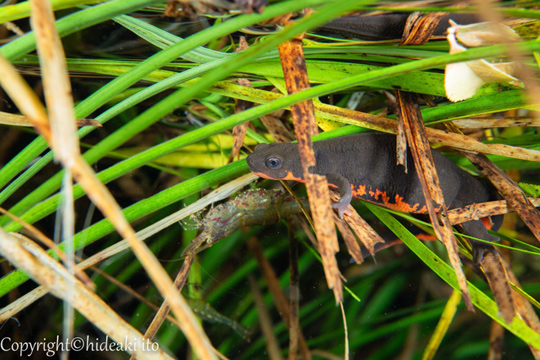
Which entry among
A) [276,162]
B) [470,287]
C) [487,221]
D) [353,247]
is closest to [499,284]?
[470,287]

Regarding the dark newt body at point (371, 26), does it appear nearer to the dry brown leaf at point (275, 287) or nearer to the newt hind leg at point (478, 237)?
the newt hind leg at point (478, 237)

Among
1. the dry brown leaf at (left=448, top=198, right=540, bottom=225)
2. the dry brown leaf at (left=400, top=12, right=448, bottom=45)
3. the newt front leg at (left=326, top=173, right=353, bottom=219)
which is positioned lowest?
the dry brown leaf at (left=448, top=198, right=540, bottom=225)

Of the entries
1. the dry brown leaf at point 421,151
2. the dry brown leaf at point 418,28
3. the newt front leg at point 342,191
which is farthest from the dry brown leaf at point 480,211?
the dry brown leaf at point 418,28

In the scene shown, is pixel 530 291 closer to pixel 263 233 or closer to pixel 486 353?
pixel 486 353

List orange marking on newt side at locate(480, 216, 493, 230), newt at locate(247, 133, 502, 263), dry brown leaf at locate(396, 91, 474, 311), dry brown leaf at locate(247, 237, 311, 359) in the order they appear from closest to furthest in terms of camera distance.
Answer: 1. dry brown leaf at locate(396, 91, 474, 311)
2. newt at locate(247, 133, 502, 263)
3. orange marking on newt side at locate(480, 216, 493, 230)
4. dry brown leaf at locate(247, 237, 311, 359)

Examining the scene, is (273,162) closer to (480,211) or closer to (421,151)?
(421,151)

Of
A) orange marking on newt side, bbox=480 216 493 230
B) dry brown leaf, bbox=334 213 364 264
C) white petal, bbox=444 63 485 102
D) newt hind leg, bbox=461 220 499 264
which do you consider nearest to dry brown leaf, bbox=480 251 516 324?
newt hind leg, bbox=461 220 499 264

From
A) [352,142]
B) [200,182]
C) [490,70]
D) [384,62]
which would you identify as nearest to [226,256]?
[200,182]

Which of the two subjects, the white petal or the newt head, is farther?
the newt head

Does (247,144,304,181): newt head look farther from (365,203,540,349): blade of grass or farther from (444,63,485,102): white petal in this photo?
(444,63,485,102): white petal

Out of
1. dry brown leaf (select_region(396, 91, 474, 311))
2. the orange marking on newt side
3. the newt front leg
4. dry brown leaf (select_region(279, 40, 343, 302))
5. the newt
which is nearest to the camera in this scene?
dry brown leaf (select_region(279, 40, 343, 302))

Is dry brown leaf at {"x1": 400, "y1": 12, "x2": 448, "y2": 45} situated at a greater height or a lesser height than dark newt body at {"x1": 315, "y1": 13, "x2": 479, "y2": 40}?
lesser
